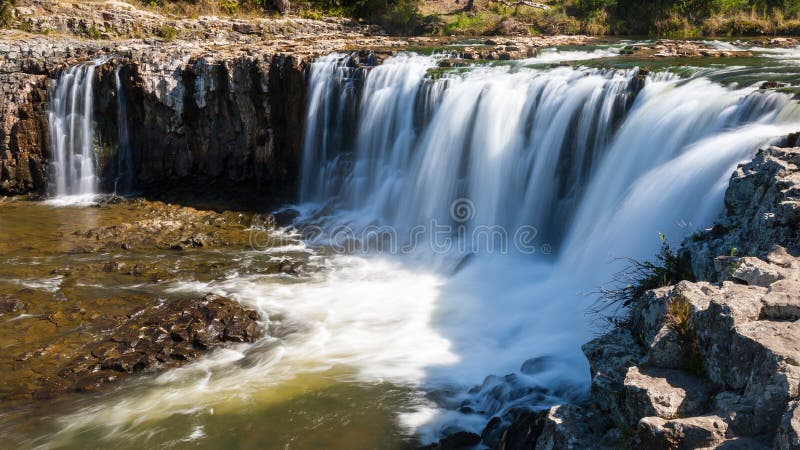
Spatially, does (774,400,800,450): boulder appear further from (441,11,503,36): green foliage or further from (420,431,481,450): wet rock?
(441,11,503,36): green foliage

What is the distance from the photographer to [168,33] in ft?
68.1

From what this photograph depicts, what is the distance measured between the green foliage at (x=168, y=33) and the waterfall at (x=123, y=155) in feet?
16.2

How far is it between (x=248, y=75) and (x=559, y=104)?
23.4ft

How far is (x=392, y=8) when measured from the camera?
25.4 metres

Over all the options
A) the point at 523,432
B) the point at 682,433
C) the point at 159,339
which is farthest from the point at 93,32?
the point at 682,433

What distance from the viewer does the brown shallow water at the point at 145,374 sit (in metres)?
6.83

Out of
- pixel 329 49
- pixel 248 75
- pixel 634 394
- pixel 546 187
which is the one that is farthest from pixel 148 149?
pixel 634 394

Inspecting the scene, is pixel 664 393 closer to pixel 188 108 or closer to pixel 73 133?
pixel 188 108

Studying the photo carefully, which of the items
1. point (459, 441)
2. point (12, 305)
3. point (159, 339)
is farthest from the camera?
point (12, 305)

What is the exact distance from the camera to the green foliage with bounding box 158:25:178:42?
20734mm

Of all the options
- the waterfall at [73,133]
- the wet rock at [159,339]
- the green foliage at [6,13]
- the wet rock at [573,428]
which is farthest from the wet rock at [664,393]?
the green foliage at [6,13]

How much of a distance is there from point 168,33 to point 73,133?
5.46 m

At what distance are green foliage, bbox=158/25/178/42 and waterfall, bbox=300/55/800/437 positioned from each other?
767 cm

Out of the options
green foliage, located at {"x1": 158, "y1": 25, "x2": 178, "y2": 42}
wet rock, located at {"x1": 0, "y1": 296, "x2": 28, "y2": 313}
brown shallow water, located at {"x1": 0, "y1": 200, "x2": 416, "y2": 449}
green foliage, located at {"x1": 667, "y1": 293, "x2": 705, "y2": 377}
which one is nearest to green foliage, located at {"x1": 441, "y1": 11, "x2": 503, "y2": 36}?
green foliage, located at {"x1": 158, "y1": 25, "x2": 178, "y2": 42}
